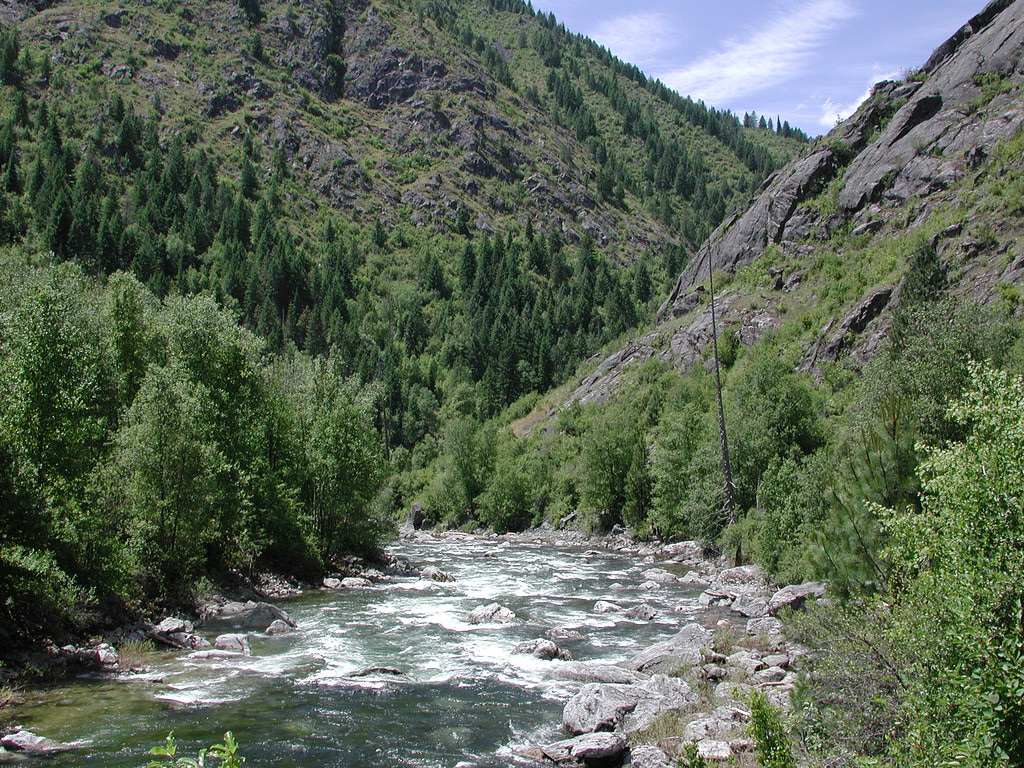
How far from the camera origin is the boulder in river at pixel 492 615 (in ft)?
88.5

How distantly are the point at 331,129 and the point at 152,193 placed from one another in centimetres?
7704

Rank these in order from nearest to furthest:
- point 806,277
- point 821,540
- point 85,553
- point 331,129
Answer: point 821,540
point 85,553
point 806,277
point 331,129

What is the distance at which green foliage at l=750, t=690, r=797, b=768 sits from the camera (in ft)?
27.7

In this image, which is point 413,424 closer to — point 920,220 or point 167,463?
point 920,220

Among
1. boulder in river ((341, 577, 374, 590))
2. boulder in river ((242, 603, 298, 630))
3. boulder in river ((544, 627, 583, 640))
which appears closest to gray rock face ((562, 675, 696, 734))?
boulder in river ((544, 627, 583, 640))

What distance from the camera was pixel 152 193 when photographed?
13288 cm

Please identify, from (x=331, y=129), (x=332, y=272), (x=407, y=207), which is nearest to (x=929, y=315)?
(x=332, y=272)

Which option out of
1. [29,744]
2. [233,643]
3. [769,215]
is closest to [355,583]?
[233,643]

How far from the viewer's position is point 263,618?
83.6 feet

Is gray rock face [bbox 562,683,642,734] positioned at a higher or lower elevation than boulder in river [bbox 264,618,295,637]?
higher

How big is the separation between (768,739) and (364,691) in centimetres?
1246

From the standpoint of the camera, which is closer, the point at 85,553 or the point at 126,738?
the point at 126,738

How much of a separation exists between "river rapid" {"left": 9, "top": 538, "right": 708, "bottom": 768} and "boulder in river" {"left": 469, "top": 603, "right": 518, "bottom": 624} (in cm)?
64

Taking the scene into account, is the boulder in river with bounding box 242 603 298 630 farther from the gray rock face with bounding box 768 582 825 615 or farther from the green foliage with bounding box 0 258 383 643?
the gray rock face with bounding box 768 582 825 615
